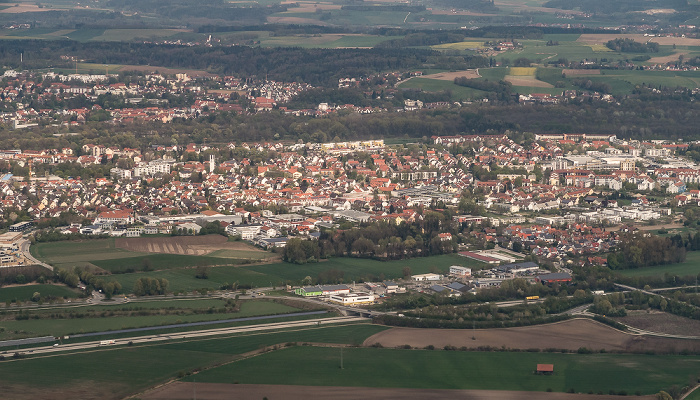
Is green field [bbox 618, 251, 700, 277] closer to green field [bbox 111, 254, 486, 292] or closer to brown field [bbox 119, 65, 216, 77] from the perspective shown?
green field [bbox 111, 254, 486, 292]

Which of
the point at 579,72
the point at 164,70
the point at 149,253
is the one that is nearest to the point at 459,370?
the point at 149,253

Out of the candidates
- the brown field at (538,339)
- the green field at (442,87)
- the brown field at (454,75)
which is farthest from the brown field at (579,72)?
the brown field at (538,339)

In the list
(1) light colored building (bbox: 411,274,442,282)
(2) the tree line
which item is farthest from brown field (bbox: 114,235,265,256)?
(2) the tree line

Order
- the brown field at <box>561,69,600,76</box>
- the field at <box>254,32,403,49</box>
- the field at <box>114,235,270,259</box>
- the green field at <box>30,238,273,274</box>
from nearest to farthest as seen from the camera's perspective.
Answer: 1. the green field at <box>30,238,273,274</box>
2. the field at <box>114,235,270,259</box>
3. the brown field at <box>561,69,600,76</box>
4. the field at <box>254,32,403,49</box>

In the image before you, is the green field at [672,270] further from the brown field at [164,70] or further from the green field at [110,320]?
the brown field at [164,70]

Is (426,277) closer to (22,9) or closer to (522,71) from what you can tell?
(522,71)

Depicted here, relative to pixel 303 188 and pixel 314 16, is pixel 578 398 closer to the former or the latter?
pixel 303 188

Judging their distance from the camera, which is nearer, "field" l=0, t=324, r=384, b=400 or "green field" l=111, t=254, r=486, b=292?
"field" l=0, t=324, r=384, b=400
